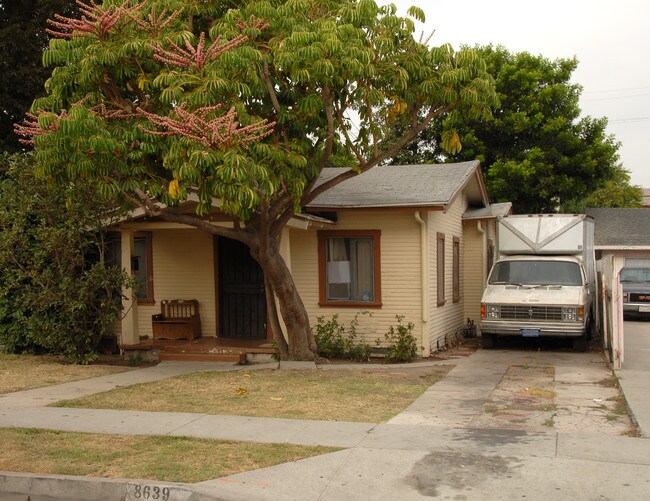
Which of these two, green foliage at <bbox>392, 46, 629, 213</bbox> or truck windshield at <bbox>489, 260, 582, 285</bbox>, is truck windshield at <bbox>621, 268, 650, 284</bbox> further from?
truck windshield at <bbox>489, 260, 582, 285</bbox>

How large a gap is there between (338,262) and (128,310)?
14.5 feet

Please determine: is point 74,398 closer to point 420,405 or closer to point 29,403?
point 29,403

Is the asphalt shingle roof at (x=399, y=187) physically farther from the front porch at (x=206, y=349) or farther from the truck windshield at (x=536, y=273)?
the front porch at (x=206, y=349)

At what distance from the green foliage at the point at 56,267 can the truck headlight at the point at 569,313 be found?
8956 millimetres

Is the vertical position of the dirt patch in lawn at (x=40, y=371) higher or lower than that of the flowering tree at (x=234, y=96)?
lower

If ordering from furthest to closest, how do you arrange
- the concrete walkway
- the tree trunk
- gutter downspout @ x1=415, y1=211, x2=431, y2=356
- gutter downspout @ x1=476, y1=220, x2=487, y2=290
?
gutter downspout @ x1=476, y1=220, x2=487, y2=290 < gutter downspout @ x1=415, y1=211, x2=431, y2=356 < the tree trunk < the concrete walkway

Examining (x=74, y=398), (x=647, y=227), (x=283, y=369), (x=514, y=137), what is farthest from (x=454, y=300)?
(x=647, y=227)

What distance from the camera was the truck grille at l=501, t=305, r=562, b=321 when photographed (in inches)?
607

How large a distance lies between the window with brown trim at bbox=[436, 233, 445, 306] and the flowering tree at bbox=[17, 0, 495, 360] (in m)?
3.99

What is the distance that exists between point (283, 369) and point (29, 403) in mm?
4416

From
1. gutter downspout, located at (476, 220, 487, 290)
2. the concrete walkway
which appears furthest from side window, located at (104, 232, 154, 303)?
gutter downspout, located at (476, 220, 487, 290)

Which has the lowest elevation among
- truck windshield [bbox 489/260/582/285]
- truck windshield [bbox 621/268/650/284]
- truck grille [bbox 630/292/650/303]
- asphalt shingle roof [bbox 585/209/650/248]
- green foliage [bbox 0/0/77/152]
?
truck grille [bbox 630/292/650/303]

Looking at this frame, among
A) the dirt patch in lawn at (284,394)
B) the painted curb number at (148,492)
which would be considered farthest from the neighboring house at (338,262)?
the painted curb number at (148,492)

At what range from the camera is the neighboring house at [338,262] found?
48.6 feet
